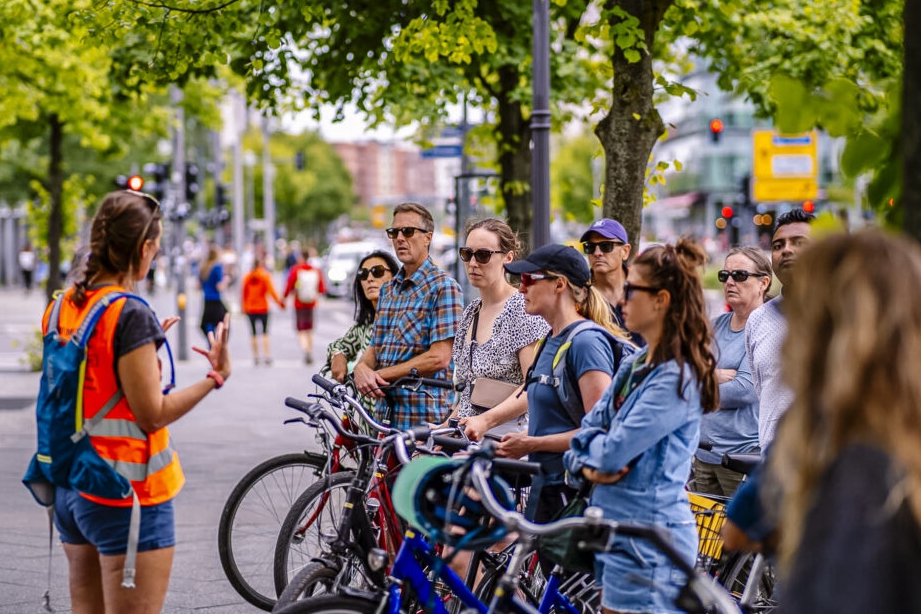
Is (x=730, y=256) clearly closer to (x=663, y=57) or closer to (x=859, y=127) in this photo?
(x=859, y=127)

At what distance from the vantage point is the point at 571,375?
14.5ft

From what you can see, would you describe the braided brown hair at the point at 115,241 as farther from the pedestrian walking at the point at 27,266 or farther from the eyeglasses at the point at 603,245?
the pedestrian walking at the point at 27,266

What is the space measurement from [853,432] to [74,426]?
8.01ft

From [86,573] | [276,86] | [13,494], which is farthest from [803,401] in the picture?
[276,86]

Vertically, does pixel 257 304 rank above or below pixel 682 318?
below

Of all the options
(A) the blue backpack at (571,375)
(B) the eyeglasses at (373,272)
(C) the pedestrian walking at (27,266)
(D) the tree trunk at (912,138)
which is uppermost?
(D) the tree trunk at (912,138)

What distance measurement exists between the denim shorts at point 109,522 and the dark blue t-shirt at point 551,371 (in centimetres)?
134

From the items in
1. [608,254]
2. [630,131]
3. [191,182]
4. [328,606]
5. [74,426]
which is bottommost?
[328,606]

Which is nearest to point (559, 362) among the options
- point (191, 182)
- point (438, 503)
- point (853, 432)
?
point (438, 503)

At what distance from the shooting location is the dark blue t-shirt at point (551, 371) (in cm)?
439

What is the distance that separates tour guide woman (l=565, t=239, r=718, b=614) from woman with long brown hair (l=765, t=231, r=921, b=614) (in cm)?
143

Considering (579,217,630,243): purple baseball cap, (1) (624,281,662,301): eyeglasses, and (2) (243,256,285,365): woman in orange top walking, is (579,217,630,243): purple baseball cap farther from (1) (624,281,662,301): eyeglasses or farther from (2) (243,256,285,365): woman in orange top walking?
(2) (243,256,285,365): woman in orange top walking

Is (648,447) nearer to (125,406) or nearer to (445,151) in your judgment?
(125,406)

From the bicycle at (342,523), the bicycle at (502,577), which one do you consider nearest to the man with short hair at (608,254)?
the bicycle at (342,523)
